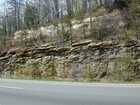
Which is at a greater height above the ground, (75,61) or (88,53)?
(88,53)

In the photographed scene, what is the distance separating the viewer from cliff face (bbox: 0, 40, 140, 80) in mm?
17969

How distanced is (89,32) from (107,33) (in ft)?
9.28

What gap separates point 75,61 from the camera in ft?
71.9

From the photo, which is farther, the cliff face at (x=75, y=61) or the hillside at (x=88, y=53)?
the cliff face at (x=75, y=61)

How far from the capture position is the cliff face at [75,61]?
59.0 feet

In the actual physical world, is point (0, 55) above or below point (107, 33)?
below

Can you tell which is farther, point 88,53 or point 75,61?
point 75,61

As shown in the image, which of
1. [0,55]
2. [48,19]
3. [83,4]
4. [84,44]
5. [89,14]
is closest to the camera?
[84,44]

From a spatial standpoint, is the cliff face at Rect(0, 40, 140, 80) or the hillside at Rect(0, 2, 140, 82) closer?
the hillside at Rect(0, 2, 140, 82)

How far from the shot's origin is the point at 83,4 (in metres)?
36.6

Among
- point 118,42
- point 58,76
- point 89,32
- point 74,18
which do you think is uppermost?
point 74,18

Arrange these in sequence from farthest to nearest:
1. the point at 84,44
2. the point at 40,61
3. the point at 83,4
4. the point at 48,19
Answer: the point at 48,19
the point at 83,4
the point at 40,61
the point at 84,44

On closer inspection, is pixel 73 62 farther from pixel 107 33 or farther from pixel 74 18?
pixel 74 18

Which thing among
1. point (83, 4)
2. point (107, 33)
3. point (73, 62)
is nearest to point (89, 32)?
point (107, 33)
